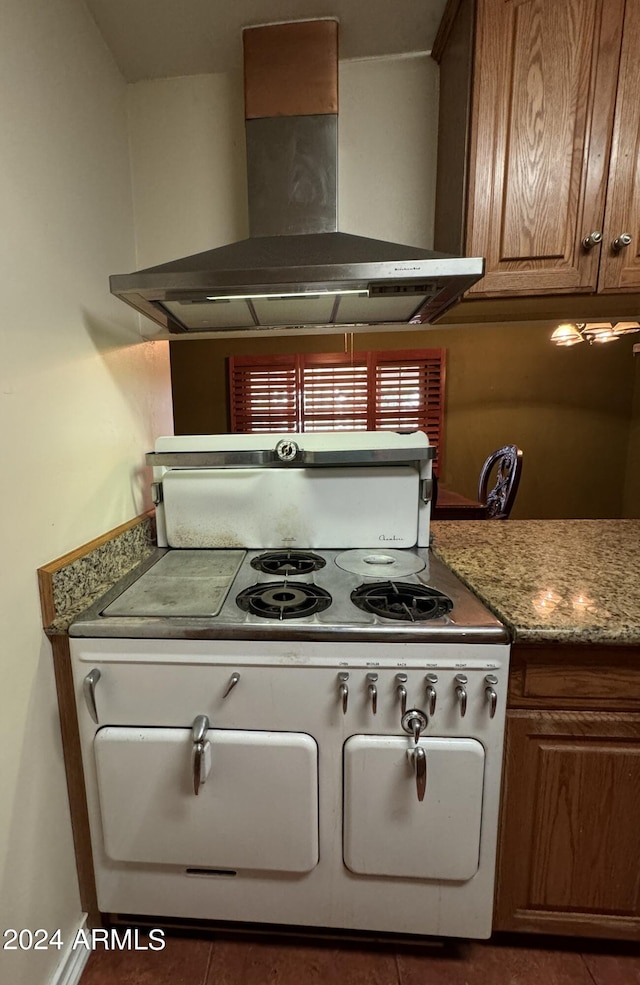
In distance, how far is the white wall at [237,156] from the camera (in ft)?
4.20

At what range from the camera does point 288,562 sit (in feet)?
4.15

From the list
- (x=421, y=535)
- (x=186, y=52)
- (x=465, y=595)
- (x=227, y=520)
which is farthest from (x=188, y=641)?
(x=186, y=52)

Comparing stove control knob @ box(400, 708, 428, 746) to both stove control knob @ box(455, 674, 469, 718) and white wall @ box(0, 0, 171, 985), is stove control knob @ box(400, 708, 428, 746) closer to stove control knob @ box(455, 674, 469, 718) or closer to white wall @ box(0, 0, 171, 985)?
stove control knob @ box(455, 674, 469, 718)

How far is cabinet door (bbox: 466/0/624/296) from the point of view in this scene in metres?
1.01

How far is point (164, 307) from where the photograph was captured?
1.14m

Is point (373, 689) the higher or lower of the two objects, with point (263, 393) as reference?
lower

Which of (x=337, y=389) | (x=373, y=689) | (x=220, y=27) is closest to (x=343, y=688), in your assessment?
(x=373, y=689)

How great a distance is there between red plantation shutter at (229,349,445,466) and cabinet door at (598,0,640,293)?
276cm

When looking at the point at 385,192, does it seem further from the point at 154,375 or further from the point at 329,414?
the point at 329,414

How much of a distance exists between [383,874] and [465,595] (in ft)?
2.16

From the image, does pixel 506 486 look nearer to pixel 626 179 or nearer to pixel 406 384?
pixel 626 179

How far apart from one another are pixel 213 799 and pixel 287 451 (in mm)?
906

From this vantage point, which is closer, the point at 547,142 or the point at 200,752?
the point at 200,752

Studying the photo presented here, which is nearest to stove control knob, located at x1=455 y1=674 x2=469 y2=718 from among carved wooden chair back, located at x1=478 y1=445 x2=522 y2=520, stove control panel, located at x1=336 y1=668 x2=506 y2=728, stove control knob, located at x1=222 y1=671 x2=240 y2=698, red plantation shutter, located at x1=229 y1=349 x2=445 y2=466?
stove control panel, located at x1=336 y1=668 x2=506 y2=728
